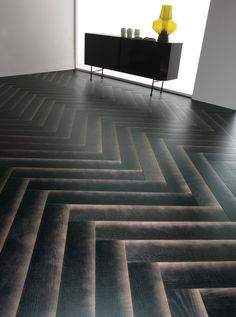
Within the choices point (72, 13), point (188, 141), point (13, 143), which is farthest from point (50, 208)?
point (72, 13)

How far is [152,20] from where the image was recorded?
506 centimetres

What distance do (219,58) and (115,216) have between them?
139 inches

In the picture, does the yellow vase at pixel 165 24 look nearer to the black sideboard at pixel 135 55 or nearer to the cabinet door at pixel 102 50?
the black sideboard at pixel 135 55

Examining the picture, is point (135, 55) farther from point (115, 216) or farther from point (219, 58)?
point (115, 216)

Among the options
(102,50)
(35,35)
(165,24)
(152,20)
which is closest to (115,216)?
(165,24)

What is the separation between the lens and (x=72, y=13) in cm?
615

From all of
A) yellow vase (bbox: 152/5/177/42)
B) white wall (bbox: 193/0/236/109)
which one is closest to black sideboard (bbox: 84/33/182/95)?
yellow vase (bbox: 152/5/177/42)

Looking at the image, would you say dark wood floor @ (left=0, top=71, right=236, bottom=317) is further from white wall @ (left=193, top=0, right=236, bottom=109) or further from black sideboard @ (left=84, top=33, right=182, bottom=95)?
black sideboard @ (left=84, top=33, right=182, bottom=95)

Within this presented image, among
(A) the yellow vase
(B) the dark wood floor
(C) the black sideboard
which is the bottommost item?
(B) the dark wood floor

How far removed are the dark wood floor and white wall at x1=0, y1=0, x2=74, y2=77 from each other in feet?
7.58

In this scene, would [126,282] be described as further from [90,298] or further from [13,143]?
[13,143]

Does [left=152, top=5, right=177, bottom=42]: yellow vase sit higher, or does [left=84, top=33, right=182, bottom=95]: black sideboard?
[left=152, top=5, right=177, bottom=42]: yellow vase

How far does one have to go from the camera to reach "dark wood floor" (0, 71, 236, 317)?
1363 millimetres

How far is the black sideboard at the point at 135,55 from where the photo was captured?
458 cm
